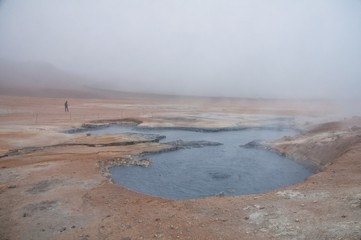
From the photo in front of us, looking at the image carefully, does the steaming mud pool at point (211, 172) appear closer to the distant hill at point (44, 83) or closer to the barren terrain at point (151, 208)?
the barren terrain at point (151, 208)

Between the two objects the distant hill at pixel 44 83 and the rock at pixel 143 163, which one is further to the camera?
the distant hill at pixel 44 83

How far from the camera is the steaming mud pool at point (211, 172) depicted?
44.9ft

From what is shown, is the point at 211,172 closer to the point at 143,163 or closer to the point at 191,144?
the point at 143,163

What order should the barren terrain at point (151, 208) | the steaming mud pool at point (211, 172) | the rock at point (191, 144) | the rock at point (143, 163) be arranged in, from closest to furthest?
the barren terrain at point (151, 208) → the steaming mud pool at point (211, 172) → the rock at point (143, 163) → the rock at point (191, 144)

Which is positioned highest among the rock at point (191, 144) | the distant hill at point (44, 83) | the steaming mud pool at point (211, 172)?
the distant hill at point (44, 83)

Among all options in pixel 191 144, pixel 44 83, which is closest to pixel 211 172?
pixel 191 144

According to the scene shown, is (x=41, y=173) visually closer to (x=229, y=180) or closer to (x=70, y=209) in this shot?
(x=70, y=209)

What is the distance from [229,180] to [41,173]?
737 centimetres

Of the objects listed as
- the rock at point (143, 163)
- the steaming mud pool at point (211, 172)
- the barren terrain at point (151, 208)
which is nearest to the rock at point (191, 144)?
the steaming mud pool at point (211, 172)

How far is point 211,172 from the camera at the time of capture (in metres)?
16.2

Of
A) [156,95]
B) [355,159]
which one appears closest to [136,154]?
[355,159]

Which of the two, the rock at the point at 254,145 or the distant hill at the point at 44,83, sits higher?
the distant hill at the point at 44,83

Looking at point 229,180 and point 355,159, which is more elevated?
point 355,159

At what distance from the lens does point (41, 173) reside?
14.2 meters
